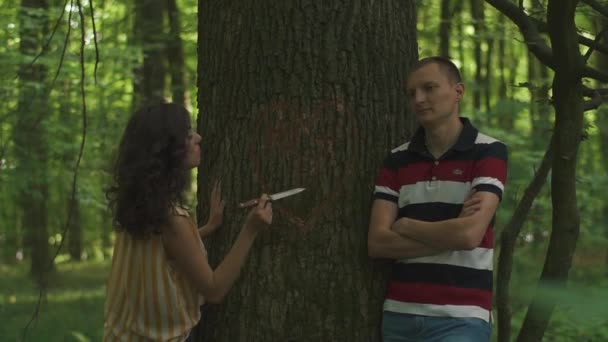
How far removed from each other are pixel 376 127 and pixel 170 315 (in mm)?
1171

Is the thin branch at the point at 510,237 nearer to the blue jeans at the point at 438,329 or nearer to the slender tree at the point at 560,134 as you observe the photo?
the slender tree at the point at 560,134

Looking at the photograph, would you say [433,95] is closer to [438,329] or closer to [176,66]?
[438,329]

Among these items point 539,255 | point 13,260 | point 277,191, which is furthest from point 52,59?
point 13,260

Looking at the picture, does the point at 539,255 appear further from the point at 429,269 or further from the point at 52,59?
the point at 429,269

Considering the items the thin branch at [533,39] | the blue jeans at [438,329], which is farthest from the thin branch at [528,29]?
the blue jeans at [438,329]

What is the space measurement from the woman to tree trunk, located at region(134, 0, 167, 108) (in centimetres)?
769

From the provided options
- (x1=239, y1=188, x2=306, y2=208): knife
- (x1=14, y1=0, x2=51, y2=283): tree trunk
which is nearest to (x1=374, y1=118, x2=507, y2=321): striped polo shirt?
(x1=239, y1=188, x2=306, y2=208): knife

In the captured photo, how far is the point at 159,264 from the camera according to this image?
9.44 ft

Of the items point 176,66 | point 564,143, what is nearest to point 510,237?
point 564,143

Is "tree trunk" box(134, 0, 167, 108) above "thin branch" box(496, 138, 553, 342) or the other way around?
above

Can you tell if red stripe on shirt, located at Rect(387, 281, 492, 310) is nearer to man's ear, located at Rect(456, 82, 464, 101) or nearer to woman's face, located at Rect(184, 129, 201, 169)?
man's ear, located at Rect(456, 82, 464, 101)

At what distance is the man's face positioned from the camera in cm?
305

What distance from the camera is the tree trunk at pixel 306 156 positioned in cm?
320

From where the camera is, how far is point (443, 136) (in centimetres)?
308
